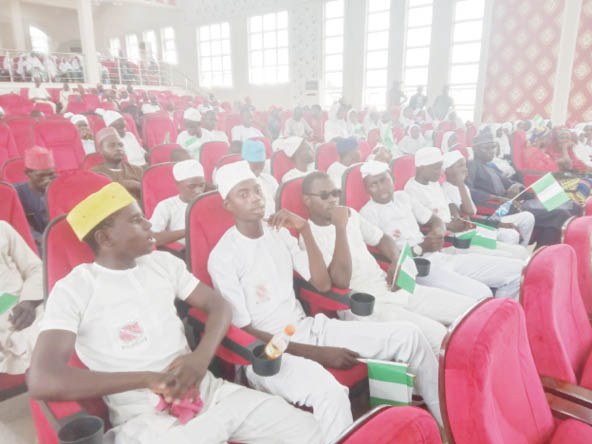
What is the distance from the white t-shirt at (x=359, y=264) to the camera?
2.15 metres

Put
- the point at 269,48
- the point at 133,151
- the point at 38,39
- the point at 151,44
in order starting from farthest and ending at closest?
the point at 151,44 → the point at 38,39 → the point at 269,48 → the point at 133,151

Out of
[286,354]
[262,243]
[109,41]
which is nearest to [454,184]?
[262,243]

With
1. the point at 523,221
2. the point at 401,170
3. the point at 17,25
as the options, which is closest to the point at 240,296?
the point at 401,170

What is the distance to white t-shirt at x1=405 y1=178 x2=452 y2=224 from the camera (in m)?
3.16

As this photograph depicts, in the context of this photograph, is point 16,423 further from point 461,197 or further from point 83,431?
point 461,197

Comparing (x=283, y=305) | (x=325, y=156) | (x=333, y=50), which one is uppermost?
(x=333, y=50)

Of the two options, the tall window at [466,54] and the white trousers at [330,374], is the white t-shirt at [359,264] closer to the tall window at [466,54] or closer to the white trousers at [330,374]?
the white trousers at [330,374]

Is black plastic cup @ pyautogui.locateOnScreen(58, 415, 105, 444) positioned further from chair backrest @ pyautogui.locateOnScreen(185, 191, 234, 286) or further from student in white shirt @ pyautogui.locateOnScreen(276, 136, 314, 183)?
student in white shirt @ pyautogui.locateOnScreen(276, 136, 314, 183)

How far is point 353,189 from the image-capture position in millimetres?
2764

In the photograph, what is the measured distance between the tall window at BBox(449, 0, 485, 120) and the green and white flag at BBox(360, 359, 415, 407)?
36.7ft

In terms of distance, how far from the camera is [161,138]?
5859 mm

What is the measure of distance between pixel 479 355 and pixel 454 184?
3.06 m

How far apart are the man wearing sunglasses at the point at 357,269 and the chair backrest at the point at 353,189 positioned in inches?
15.6

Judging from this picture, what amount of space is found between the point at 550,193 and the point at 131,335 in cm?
260
